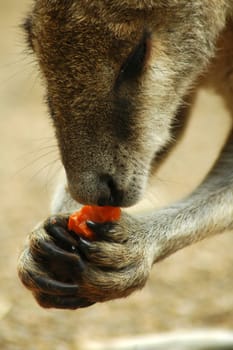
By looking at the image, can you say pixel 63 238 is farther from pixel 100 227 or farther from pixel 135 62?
pixel 135 62

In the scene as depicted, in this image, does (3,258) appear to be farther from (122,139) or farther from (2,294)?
(122,139)

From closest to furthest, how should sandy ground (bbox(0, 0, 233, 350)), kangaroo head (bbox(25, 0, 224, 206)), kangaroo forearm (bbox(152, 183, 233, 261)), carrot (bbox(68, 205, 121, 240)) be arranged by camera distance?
kangaroo head (bbox(25, 0, 224, 206)), carrot (bbox(68, 205, 121, 240)), kangaroo forearm (bbox(152, 183, 233, 261)), sandy ground (bbox(0, 0, 233, 350))

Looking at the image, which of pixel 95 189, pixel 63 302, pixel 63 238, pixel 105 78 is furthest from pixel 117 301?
pixel 105 78

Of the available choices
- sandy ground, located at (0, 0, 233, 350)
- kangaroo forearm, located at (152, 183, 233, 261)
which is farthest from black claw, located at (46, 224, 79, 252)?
sandy ground, located at (0, 0, 233, 350)

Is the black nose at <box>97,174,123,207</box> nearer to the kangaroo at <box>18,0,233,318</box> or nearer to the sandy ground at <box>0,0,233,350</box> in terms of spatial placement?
the kangaroo at <box>18,0,233,318</box>

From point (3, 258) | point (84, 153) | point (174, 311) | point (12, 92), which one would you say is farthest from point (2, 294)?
point (12, 92)

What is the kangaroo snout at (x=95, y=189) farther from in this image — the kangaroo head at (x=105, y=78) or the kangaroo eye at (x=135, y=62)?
the kangaroo eye at (x=135, y=62)
